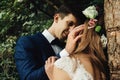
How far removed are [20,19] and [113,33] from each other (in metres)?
3.72

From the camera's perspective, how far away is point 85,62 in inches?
142

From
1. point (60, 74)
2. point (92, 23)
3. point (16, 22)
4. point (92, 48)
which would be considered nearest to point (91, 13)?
point (92, 23)

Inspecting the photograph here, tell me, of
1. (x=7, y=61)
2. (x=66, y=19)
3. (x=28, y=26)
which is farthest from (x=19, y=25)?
(x=66, y=19)

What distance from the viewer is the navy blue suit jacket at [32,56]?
434cm

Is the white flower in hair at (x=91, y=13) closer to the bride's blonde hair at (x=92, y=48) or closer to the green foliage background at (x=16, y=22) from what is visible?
the bride's blonde hair at (x=92, y=48)

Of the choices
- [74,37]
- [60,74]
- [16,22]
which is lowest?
[60,74]

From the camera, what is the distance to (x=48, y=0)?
22.8ft

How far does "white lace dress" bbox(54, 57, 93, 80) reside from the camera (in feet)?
11.6

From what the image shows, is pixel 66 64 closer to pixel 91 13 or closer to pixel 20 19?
pixel 91 13

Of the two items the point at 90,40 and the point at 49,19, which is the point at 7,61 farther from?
the point at 90,40

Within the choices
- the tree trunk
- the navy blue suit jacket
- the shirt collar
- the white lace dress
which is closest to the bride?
the white lace dress

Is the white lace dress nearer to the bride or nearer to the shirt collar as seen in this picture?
the bride

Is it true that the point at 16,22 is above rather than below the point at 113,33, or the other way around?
below

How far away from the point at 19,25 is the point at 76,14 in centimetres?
255
